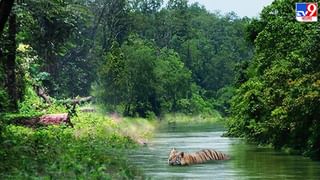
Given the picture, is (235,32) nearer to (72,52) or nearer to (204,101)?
(204,101)

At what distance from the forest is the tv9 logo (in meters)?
0.54

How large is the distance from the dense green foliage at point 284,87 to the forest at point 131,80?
0.07 metres

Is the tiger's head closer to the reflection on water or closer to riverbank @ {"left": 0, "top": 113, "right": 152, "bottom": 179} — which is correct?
the reflection on water

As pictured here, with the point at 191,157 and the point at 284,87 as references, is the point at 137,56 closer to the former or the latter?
the point at 284,87

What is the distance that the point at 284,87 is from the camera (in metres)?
34.2

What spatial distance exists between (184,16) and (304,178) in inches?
4183

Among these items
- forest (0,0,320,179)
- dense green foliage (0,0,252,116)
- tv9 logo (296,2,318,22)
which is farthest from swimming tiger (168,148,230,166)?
dense green foliage (0,0,252,116)

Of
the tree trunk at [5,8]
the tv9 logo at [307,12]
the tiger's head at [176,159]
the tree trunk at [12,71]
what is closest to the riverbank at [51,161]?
the tree trunk at [5,8]

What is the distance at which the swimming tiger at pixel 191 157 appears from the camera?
Answer: 89.0 feet

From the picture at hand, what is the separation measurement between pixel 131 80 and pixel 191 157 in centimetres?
5836

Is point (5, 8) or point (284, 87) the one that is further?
point (284, 87)

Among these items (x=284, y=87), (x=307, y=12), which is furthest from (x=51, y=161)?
(x=307, y=12)

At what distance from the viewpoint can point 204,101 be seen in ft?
389

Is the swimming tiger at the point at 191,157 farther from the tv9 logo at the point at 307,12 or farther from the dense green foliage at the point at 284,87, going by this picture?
the tv9 logo at the point at 307,12
